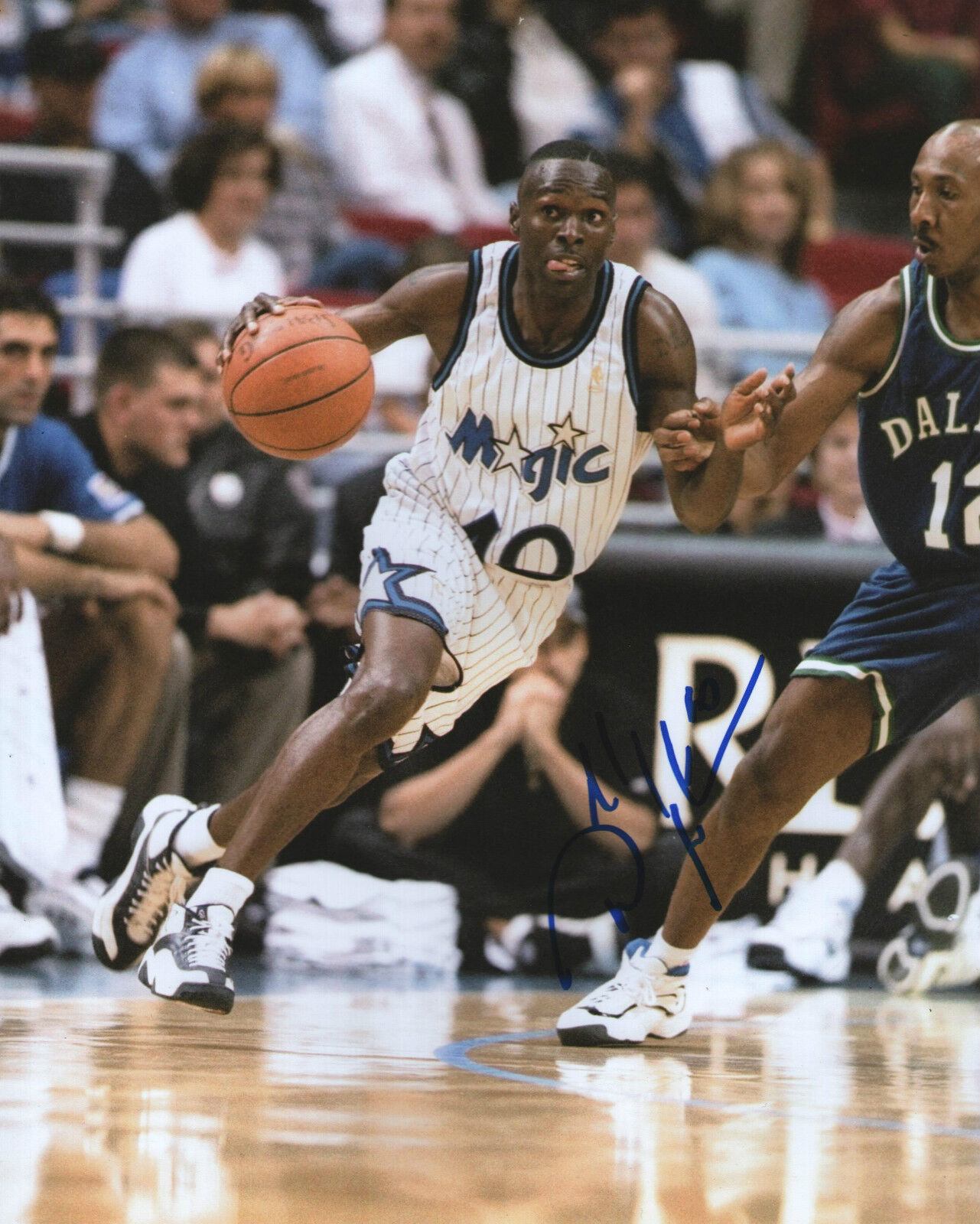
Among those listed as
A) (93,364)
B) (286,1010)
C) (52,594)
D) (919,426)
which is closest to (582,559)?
(919,426)

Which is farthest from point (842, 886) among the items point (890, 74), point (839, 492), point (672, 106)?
point (890, 74)

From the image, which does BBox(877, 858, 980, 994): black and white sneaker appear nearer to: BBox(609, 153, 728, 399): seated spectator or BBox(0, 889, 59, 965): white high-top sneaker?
BBox(609, 153, 728, 399): seated spectator

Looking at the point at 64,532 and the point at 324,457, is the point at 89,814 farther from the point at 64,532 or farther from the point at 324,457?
the point at 324,457

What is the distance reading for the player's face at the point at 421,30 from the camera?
9.28 metres

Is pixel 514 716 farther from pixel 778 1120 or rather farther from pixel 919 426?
pixel 778 1120

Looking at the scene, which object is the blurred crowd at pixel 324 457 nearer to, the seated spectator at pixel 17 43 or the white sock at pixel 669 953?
the seated spectator at pixel 17 43

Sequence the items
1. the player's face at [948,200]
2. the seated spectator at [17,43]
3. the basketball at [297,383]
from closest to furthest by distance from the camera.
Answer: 1. the player's face at [948,200]
2. the basketball at [297,383]
3. the seated spectator at [17,43]

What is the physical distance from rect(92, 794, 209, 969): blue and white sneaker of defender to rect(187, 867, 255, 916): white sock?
550mm

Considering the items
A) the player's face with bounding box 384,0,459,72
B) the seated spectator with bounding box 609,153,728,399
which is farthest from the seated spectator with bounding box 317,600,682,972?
the player's face with bounding box 384,0,459,72

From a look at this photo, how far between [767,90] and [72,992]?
8.53m

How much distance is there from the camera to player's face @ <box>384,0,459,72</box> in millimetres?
9281

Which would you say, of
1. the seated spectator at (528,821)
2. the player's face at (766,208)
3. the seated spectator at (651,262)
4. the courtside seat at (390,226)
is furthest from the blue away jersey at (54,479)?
the player's face at (766,208)

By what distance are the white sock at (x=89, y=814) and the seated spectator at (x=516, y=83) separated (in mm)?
4795

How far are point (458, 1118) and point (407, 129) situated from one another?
22.2ft
